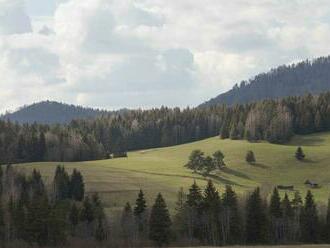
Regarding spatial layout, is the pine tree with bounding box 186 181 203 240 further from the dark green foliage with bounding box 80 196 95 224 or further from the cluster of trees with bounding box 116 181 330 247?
the dark green foliage with bounding box 80 196 95 224

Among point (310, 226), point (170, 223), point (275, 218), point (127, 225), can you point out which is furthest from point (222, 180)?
point (170, 223)

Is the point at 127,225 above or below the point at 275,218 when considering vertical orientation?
below

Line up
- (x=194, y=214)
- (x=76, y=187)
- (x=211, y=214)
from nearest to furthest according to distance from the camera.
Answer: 1. (x=211, y=214)
2. (x=194, y=214)
3. (x=76, y=187)

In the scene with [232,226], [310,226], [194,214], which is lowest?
[310,226]

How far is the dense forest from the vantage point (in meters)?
109

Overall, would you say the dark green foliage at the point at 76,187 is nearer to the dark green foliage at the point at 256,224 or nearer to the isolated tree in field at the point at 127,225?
the isolated tree in field at the point at 127,225

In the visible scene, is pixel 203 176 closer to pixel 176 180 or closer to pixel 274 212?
pixel 176 180

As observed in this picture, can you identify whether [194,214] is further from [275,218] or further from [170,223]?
[275,218]

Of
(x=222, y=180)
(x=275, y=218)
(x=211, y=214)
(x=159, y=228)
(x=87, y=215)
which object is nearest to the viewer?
(x=159, y=228)

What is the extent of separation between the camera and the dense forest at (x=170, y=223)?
109250mm

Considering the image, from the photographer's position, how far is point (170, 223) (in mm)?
112312

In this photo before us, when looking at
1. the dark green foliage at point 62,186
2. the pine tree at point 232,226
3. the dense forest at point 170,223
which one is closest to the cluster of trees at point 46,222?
the dense forest at point 170,223

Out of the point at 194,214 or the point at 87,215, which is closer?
the point at 194,214

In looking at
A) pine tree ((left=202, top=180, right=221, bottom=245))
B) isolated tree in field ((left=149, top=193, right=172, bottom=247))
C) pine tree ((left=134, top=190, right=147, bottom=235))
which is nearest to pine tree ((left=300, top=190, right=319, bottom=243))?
pine tree ((left=202, top=180, right=221, bottom=245))
